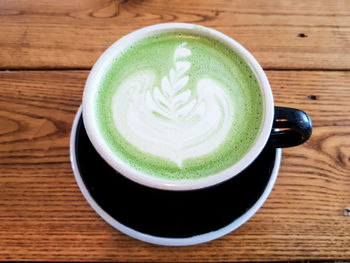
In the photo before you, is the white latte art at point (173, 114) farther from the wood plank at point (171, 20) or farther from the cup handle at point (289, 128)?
the wood plank at point (171, 20)

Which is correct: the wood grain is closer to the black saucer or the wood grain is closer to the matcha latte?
the black saucer

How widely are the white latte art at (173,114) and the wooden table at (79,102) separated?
17 cm

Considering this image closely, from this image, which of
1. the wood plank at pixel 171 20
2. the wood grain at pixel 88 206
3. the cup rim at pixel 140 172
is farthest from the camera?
the wood plank at pixel 171 20

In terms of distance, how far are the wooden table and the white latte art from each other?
0.56 feet

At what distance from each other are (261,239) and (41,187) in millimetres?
420

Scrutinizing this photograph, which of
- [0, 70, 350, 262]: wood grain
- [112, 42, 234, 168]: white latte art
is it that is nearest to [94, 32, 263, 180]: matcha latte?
[112, 42, 234, 168]: white latte art

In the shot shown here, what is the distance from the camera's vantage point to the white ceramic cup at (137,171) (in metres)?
0.52

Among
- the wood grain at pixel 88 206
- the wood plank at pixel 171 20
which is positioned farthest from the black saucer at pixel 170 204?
the wood plank at pixel 171 20

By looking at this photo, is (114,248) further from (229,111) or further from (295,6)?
(295,6)

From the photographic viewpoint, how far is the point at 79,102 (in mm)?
733

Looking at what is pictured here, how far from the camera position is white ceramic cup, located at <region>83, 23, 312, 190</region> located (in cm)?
52

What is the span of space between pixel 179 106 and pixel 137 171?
0.47ft

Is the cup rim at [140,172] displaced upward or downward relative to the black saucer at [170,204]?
upward

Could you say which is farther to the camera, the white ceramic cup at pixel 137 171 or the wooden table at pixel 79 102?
the wooden table at pixel 79 102
